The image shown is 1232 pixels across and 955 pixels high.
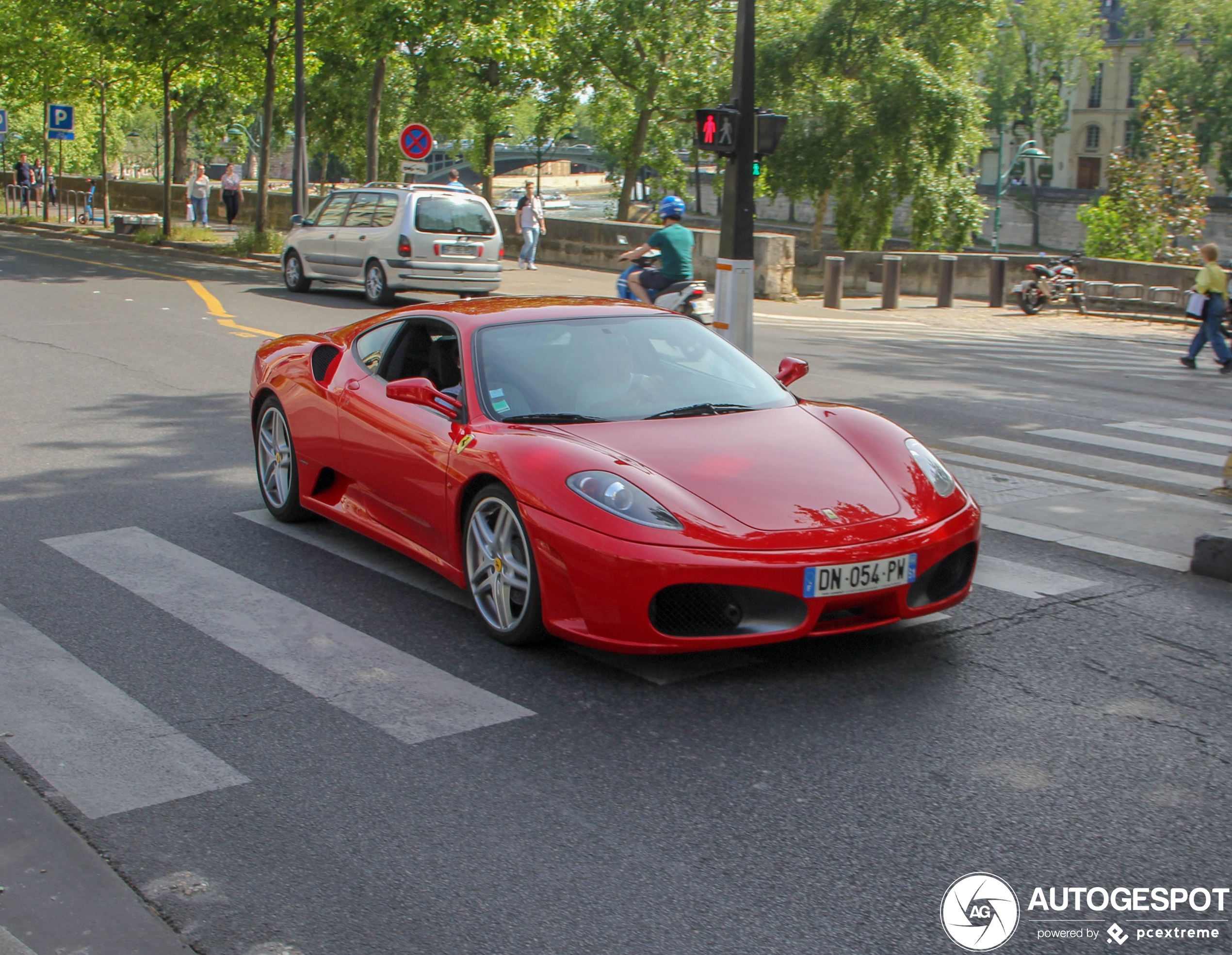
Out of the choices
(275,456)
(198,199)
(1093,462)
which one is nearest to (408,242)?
(1093,462)

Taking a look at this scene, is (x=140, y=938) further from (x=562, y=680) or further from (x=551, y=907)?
(x=562, y=680)

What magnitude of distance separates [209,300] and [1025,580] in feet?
55.6

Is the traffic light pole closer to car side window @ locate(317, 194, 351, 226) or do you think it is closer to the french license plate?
the french license plate

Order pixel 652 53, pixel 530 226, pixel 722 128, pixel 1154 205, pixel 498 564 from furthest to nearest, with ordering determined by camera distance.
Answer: pixel 652 53 → pixel 530 226 → pixel 1154 205 → pixel 722 128 → pixel 498 564

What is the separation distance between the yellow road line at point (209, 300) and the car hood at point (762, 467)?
14.2 m

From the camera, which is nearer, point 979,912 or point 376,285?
point 979,912

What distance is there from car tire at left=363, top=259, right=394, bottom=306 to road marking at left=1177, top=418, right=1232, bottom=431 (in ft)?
41.1

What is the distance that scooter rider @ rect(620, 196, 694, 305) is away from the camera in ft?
46.8

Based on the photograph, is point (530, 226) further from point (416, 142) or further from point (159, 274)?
point (159, 274)

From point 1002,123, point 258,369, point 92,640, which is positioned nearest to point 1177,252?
point 258,369

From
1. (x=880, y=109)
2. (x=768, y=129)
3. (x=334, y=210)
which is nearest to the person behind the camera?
(x=768, y=129)

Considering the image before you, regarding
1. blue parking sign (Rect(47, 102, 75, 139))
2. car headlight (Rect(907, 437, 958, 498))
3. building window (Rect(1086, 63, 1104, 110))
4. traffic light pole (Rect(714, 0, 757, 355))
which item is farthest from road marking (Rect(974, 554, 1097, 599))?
building window (Rect(1086, 63, 1104, 110))

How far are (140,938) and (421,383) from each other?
2.97 m

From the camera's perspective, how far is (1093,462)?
9648 millimetres
